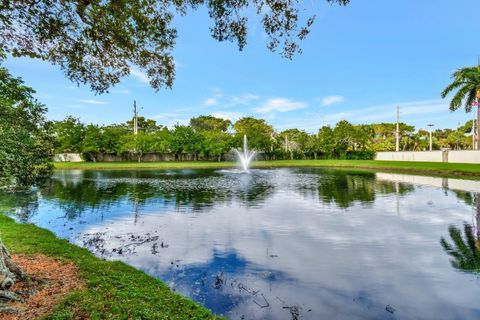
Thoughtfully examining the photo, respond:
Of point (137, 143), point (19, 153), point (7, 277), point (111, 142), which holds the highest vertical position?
point (111, 142)

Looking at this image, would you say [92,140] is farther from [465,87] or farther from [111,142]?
[465,87]

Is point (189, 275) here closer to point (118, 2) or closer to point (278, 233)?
point (278, 233)

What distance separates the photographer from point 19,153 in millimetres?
6918

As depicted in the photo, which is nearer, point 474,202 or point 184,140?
point 474,202

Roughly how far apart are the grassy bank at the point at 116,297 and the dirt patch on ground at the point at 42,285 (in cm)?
21

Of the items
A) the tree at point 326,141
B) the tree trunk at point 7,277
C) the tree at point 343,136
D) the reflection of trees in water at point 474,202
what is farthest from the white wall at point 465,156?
the tree trunk at point 7,277

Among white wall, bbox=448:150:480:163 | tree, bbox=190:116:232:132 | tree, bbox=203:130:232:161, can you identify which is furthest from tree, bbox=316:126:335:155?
tree, bbox=190:116:232:132

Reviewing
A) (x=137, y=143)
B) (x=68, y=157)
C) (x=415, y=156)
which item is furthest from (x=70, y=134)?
(x=415, y=156)

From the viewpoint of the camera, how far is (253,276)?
752 centimetres

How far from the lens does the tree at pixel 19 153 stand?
557cm

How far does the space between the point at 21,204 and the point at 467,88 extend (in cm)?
4835

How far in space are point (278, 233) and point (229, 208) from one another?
5.02 meters

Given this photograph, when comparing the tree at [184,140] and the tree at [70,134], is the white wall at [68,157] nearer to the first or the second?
the tree at [70,134]

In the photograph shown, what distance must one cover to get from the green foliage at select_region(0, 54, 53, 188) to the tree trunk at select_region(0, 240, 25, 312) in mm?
1960
